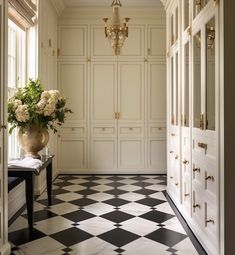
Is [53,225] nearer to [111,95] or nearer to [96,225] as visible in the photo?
[96,225]

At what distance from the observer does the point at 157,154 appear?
20.5 ft

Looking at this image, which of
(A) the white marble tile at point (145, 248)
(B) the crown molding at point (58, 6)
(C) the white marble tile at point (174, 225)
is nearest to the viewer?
(A) the white marble tile at point (145, 248)

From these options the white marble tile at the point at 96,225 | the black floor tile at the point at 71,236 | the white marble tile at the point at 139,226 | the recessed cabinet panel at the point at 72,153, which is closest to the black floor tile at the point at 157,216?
the white marble tile at the point at 139,226

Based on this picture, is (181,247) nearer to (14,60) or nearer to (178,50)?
(178,50)

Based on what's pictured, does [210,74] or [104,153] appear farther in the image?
[104,153]

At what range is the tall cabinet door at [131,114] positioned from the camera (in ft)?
20.4

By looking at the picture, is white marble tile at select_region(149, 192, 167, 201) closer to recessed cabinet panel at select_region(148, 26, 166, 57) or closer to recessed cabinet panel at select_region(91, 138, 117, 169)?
recessed cabinet panel at select_region(91, 138, 117, 169)

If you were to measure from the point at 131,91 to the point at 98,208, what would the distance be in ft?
9.57

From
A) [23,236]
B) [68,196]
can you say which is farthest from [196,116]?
[68,196]

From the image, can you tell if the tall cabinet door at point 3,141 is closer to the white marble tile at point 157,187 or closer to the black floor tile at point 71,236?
the black floor tile at point 71,236

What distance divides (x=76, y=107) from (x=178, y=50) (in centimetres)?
284

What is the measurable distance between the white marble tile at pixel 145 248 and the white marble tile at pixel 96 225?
0.42 m

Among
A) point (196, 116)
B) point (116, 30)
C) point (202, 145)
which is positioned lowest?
point (202, 145)

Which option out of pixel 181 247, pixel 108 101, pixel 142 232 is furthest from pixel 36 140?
pixel 108 101
